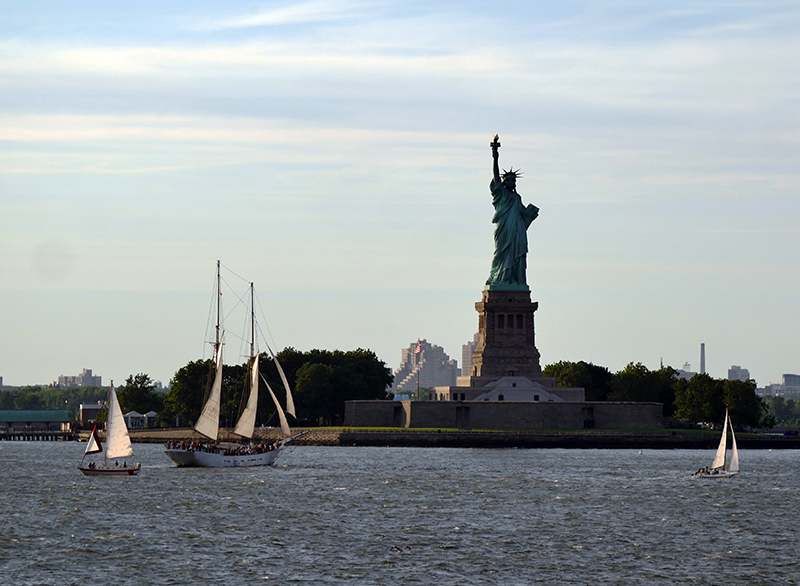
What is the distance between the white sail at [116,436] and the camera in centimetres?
10044

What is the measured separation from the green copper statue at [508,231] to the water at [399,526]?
52039 millimetres

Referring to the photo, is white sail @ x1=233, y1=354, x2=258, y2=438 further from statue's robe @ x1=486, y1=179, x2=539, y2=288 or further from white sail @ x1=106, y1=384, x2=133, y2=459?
statue's robe @ x1=486, y1=179, x2=539, y2=288

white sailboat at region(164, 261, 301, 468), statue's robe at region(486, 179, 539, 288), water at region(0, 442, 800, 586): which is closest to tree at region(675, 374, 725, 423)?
statue's robe at region(486, 179, 539, 288)

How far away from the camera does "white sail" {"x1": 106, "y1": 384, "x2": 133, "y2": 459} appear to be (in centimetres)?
10044

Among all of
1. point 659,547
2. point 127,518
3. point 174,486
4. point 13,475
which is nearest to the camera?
point 659,547

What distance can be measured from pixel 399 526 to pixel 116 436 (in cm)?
3951

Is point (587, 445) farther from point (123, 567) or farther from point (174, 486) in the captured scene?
point (123, 567)

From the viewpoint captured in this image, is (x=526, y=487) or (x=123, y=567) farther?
(x=526, y=487)

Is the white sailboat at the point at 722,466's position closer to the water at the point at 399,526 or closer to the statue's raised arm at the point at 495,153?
the water at the point at 399,526

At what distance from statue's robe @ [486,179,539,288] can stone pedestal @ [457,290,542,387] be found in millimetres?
2773

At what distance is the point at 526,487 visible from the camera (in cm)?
9325

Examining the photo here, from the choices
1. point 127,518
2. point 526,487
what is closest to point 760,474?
point 526,487

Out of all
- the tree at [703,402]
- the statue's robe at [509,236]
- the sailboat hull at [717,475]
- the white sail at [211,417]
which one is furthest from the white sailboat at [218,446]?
the tree at [703,402]

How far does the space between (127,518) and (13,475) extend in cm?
3868
